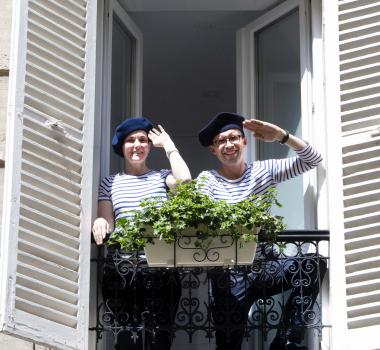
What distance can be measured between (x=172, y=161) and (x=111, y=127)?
797 mm

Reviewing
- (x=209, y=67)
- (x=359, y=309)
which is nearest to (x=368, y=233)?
(x=359, y=309)

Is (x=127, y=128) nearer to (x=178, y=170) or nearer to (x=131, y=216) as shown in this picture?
(x=178, y=170)

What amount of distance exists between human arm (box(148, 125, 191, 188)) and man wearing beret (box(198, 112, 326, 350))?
0.10 metres

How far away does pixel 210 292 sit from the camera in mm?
7531

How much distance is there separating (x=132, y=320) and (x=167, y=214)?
750 mm

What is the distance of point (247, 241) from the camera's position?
7.07 metres

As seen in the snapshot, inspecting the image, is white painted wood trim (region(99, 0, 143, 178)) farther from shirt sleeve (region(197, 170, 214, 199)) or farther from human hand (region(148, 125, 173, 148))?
shirt sleeve (region(197, 170, 214, 199))

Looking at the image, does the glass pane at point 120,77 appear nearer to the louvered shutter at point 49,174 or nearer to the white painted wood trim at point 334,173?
the louvered shutter at point 49,174

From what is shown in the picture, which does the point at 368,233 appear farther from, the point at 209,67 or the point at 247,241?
the point at 209,67

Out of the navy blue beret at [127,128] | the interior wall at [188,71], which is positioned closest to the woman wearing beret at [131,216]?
the navy blue beret at [127,128]

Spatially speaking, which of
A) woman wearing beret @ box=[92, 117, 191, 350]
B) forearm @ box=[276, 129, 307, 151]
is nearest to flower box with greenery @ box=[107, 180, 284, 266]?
woman wearing beret @ box=[92, 117, 191, 350]

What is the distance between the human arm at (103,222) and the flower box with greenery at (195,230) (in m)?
0.26

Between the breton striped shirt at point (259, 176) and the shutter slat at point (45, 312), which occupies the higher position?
the breton striped shirt at point (259, 176)

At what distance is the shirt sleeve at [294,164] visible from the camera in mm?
7703
